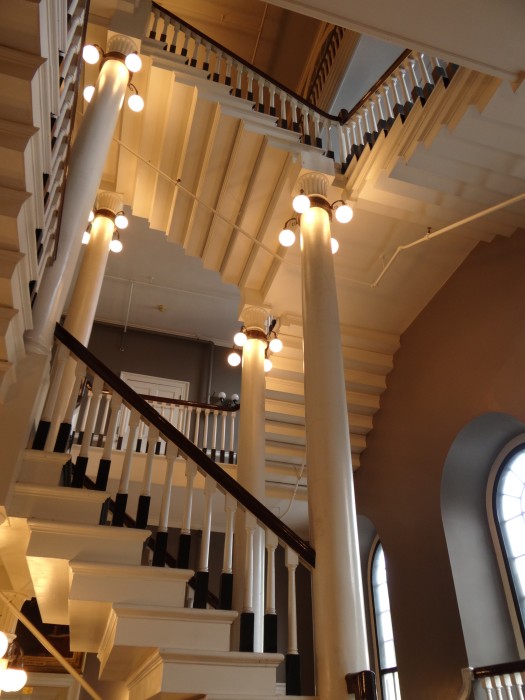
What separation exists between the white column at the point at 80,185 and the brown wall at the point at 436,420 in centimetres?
381

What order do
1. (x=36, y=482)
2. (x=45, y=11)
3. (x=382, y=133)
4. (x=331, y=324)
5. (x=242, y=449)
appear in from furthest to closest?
(x=242, y=449) < (x=382, y=133) < (x=331, y=324) < (x=36, y=482) < (x=45, y=11)

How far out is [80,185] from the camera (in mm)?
4008

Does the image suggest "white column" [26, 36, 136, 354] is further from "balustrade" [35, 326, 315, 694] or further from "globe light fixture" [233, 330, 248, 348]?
"globe light fixture" [233, 330, 248, 348]

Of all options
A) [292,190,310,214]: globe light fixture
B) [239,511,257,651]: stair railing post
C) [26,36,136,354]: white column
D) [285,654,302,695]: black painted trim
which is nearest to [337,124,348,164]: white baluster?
[292,190,310,214]: globe light fixture

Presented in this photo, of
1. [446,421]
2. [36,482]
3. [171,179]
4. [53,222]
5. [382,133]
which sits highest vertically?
[171,179]

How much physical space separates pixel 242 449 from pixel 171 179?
3.09 m

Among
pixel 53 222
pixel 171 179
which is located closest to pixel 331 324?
pixel 53 222

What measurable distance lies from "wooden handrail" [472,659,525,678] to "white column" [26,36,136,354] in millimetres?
4141

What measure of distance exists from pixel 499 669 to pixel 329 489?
2.40m

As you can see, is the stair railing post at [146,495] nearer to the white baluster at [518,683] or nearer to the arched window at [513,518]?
the white baluster at [518,683]

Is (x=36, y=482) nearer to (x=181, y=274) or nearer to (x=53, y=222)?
(x=53, y=222)

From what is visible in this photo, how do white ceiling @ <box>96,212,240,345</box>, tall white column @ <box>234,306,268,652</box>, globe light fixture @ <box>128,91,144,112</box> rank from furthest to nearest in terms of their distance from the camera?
white ceiling @ <box>96,212,240,345</box> < tall white column @ <box>234,306,268,652</box> < globe light fixture @ <box>128,91,144,112</box>

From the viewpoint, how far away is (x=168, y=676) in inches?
102

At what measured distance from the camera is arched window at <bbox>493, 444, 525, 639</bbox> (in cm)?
A: 561
